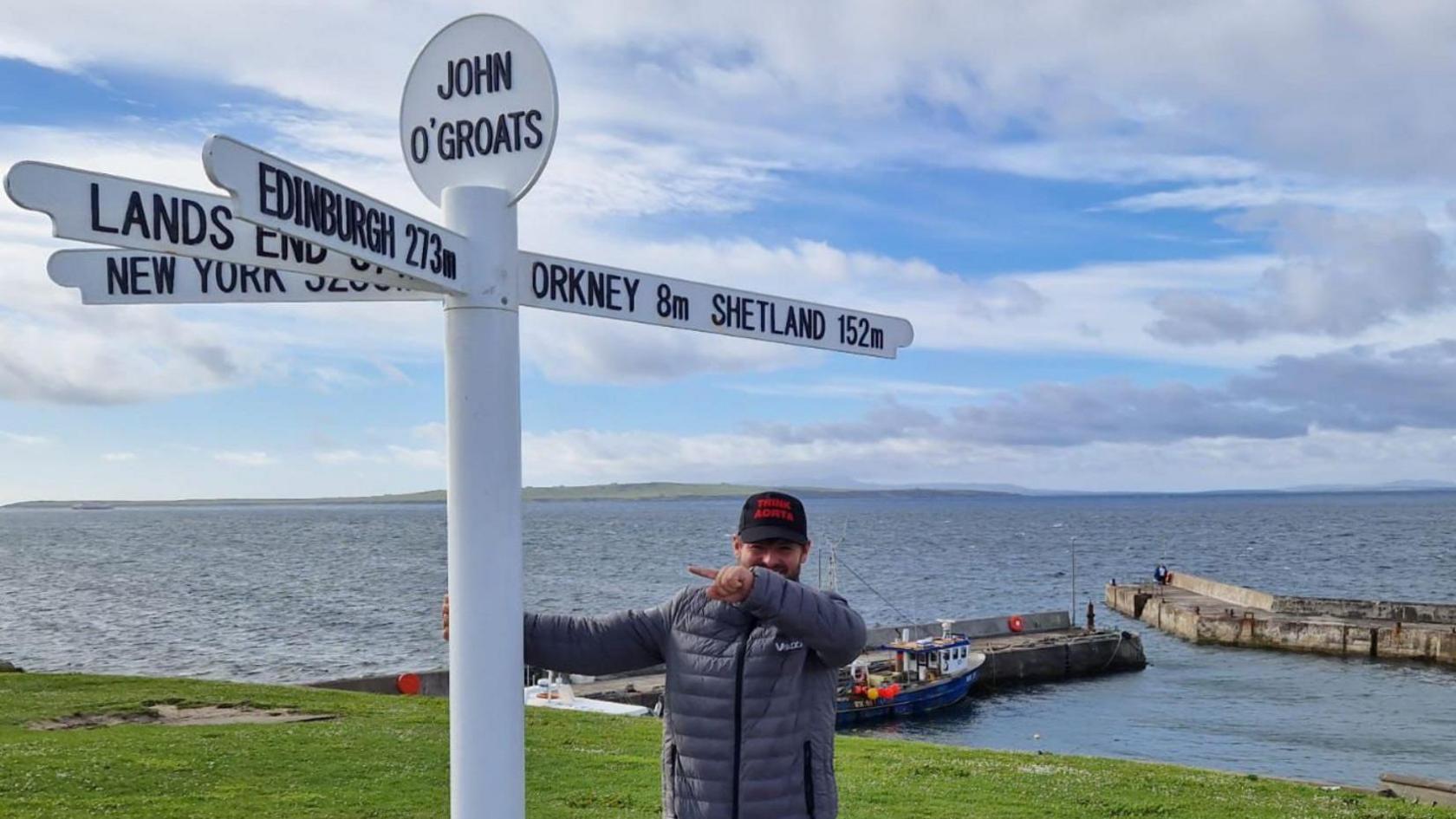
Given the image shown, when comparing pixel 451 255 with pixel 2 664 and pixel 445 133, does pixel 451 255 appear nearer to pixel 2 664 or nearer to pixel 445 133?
pixel 445 133

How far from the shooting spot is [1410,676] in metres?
45.0

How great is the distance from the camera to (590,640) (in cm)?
384

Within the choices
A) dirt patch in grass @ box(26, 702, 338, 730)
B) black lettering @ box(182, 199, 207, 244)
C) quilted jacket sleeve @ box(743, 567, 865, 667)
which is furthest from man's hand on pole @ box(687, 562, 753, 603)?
dirt patch in grass @ box(26, 702, 338, 730)

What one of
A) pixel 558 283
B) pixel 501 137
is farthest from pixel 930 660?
pixel 501 137

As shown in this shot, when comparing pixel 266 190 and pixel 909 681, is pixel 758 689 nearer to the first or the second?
pixel 266 190

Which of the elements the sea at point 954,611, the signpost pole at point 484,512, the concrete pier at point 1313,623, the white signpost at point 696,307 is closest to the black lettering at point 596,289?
the white signpost at point 696,307

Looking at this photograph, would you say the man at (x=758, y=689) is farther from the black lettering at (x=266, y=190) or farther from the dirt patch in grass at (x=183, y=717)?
the dirt patch in grass at (x=183, y=717)

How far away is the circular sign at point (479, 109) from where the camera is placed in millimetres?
3502

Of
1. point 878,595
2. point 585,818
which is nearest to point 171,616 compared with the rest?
point 878,595

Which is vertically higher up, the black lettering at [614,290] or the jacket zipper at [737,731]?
the black lettering at [614,290]

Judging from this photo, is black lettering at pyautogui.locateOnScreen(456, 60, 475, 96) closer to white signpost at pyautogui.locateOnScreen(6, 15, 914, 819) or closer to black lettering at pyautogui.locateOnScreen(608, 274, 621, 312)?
white signpost at pyautogui.locateOnScreen(6, 15, 914, 819)

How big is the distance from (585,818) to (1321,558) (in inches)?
4125

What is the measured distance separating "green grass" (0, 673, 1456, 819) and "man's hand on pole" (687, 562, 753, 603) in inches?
252

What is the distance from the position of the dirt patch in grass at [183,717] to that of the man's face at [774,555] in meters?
12.1
